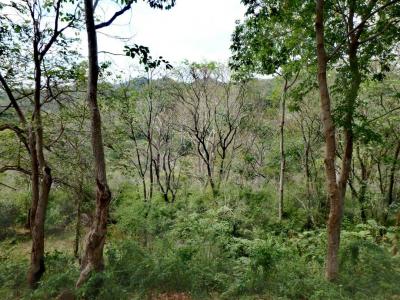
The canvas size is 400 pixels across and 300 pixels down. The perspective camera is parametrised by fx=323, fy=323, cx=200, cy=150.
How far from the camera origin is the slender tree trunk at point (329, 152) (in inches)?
219

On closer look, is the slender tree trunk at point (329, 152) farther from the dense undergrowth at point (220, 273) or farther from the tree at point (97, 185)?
the tree at point (97, 185)

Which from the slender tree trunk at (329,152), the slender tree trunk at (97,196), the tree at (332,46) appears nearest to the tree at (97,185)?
the slender tree trunk at (97,196)

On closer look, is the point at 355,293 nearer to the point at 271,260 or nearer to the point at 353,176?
the point at 271,260

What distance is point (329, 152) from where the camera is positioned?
18.6 ft

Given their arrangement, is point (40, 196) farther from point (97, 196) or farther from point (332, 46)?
point (332, 46)

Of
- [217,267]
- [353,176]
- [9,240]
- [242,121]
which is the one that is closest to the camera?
[217,267]

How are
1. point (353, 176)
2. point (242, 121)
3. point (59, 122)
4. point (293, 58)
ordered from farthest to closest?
point (242, 121)
point (353, 176)
point (59, 122)
point (293, 58)

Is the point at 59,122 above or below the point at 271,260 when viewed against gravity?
above

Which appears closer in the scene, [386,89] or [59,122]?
[59,122]

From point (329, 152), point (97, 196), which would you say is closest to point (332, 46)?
point (329, 152)

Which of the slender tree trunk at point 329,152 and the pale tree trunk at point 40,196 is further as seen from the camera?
the pale tree trunk at point 40,196

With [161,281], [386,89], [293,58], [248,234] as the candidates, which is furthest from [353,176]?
[161,281]

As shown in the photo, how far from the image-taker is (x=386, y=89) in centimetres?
1184

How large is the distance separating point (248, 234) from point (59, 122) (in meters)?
8.07
